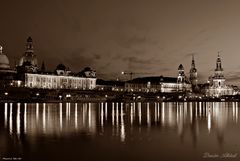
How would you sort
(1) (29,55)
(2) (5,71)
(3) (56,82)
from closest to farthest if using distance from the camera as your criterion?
(2) (5,71), (3) (56,82), (1) (29,55)

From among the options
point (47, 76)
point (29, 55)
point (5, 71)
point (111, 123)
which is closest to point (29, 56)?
point (29, 55)

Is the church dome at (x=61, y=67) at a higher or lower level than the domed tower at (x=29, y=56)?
Result: lower

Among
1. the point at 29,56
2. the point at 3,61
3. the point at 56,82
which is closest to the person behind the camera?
the point at 3,61

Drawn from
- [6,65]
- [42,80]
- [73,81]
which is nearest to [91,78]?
[73,81]

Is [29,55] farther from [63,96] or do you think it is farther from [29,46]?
[63,96]

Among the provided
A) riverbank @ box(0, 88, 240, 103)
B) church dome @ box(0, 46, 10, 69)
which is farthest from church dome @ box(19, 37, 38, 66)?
riverbank @ box(0, 88, 240, 103)

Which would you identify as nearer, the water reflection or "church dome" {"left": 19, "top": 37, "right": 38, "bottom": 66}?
the water reflection

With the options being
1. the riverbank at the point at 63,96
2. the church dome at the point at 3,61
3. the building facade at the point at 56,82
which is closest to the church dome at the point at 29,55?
the church dome at the point at 3,61

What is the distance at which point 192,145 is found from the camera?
2094 cm

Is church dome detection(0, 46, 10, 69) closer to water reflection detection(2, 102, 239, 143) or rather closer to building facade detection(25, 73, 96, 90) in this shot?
building facade detection(25, 73, 96, 90)

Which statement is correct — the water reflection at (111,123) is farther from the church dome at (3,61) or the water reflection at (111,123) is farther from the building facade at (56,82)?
the church dome at (3,61)

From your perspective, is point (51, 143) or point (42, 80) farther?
point (42, 80)

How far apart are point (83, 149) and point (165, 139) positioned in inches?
239

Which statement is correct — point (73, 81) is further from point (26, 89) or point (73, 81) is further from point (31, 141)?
point (31, 141)
